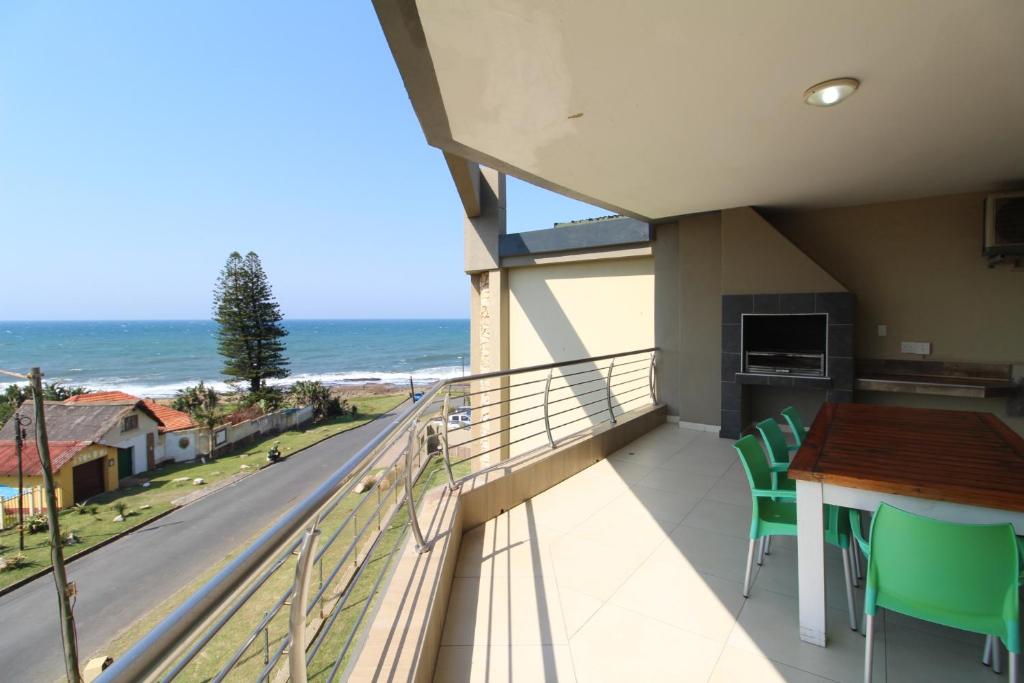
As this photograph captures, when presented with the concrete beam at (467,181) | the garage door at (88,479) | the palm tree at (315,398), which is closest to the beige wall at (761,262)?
the concrete beam at (467,181)

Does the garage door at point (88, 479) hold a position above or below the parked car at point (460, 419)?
below

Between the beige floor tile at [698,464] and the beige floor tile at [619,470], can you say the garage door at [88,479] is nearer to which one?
the beige floor tile at [619,470]

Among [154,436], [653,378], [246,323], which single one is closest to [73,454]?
[154,436]

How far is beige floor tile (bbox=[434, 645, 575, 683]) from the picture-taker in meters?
1.65

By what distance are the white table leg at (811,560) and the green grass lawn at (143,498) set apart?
17288 millimetres

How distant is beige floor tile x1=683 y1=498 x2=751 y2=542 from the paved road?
4711 mm

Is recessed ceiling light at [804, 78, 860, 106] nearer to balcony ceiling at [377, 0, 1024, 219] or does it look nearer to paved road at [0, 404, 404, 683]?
balcony ceiling at [377, 0, 1024, 219]

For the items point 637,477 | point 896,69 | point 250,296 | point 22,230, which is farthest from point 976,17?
point 22,230

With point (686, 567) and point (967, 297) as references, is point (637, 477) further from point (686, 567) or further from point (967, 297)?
point (967, 297)

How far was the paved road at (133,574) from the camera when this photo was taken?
9.06 m

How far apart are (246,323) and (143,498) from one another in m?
10.6

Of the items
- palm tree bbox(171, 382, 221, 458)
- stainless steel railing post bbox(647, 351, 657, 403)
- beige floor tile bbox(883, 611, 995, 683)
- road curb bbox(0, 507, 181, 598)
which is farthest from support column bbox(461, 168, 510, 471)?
palm tree bbox(171, 382, 221, 458)

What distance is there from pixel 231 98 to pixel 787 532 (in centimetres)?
3761

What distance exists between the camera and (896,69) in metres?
1.99
